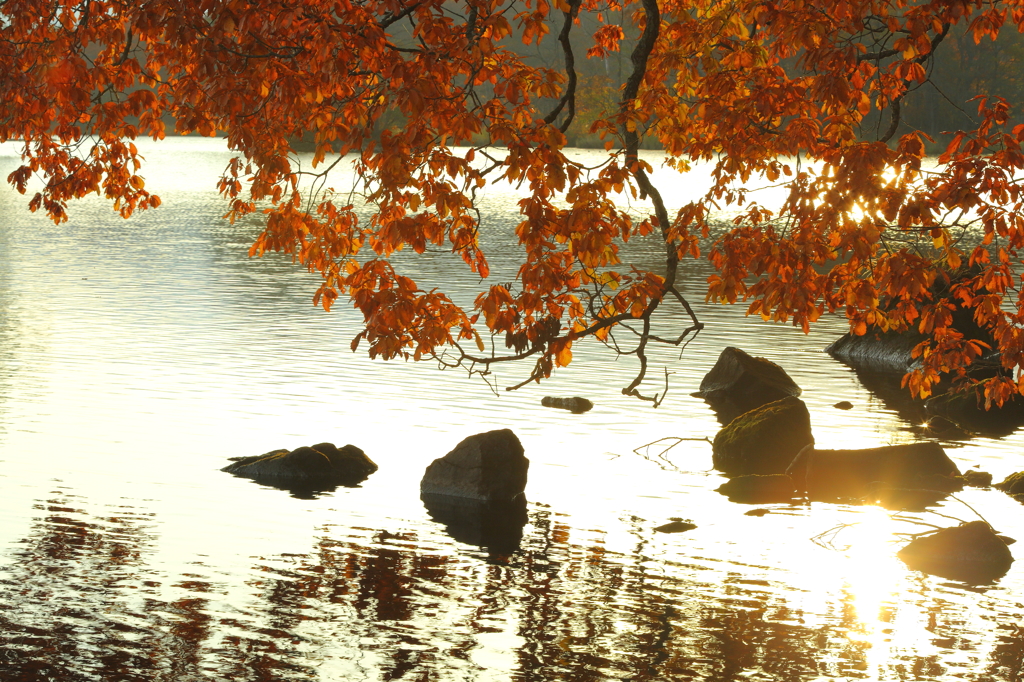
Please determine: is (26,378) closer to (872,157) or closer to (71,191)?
(71,191)

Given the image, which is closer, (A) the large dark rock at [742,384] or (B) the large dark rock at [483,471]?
(B) the large dark rock at [483,471]

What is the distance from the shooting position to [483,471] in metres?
19.2

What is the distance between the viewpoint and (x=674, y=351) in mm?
33719

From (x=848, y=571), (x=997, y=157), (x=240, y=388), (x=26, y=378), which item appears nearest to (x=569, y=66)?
(x=997, y=157)

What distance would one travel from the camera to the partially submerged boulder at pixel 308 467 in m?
19.9

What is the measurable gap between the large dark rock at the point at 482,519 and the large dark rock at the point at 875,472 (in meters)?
5.19

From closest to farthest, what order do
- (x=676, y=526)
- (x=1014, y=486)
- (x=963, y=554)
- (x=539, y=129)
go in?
(x=539, y=129) → (x=963, y=554) → (x=676, y=526) → (x=1014, y=486)

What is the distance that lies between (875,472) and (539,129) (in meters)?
12.7

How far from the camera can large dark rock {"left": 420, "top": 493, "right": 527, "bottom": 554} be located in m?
17.1

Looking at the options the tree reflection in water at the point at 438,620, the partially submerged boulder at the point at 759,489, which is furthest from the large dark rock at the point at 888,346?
the tree reflection in water at the point at 438,620

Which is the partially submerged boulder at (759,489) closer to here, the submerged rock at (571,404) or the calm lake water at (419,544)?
the calm lake water at (419,544)

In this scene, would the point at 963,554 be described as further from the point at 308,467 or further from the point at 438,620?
the point at 308,467

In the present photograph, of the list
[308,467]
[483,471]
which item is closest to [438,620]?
[483,471]

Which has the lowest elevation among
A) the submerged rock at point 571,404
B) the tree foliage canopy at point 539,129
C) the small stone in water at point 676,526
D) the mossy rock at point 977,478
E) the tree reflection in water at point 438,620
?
the tree reflection in water at point 438,620
